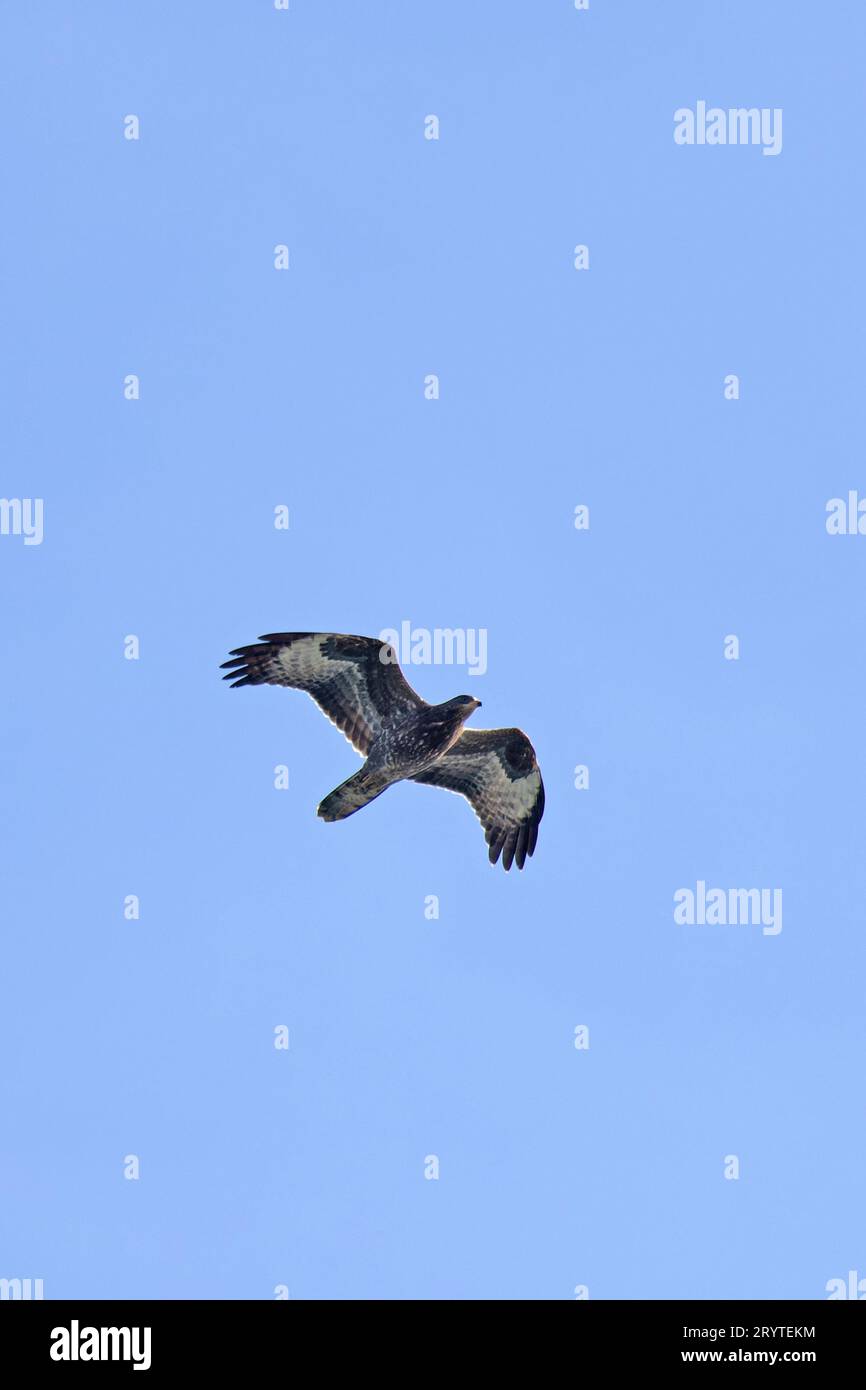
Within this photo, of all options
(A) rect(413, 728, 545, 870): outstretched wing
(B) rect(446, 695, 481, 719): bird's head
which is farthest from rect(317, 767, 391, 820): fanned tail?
(A) rect(413, 728, 545, 870): outstretched wing

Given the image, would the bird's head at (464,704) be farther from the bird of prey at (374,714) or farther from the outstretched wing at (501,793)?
the outstretched wing at (501,793)

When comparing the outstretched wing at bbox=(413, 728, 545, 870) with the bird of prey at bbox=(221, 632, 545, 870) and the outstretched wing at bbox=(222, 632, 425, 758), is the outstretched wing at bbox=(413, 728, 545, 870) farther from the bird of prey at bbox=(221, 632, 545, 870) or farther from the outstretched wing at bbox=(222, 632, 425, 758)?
the outstretched wing at bbox=(222, 632, 425, 758)

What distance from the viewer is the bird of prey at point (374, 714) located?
23250mm

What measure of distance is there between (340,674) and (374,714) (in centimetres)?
63

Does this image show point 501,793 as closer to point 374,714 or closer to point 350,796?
point 374,714

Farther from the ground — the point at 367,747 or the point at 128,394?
the point at 128,394

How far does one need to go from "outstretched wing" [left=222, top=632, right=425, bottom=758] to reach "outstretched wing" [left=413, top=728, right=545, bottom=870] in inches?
64.3
